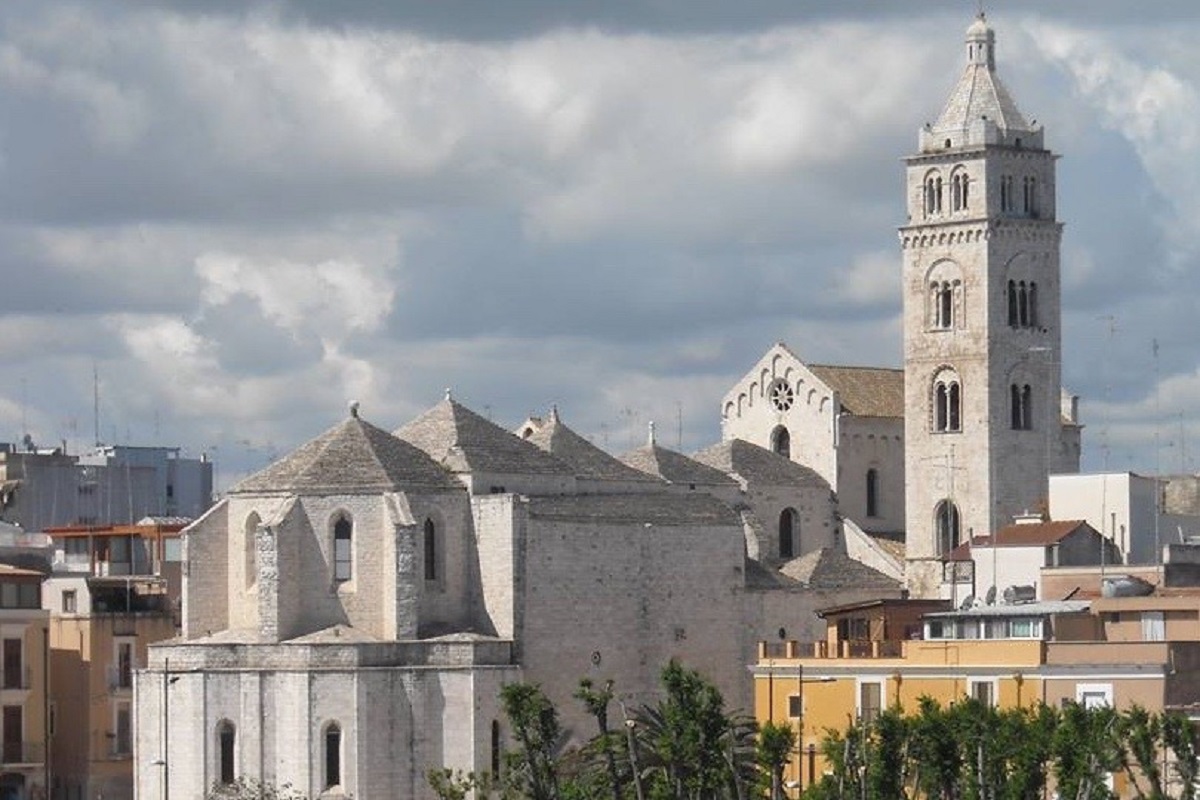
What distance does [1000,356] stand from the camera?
123 metres

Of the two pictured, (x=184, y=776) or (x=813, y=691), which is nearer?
(x=813, y=691)

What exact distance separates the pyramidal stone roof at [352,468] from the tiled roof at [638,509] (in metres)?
2.58

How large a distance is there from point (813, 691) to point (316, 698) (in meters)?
15.5

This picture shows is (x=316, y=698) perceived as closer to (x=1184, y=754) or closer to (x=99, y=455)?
(x=1184, y=754)

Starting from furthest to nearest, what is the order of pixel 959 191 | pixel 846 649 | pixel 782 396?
1. pixel 782 396
2. pixel 959 191
3. pixel 846 649

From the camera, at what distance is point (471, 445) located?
105m

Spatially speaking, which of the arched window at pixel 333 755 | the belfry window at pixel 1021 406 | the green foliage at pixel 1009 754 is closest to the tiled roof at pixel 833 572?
the belfry window at pixel 1021 406

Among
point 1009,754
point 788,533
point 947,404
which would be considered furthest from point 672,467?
point 1009,754

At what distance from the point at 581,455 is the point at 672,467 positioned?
470 centimetres

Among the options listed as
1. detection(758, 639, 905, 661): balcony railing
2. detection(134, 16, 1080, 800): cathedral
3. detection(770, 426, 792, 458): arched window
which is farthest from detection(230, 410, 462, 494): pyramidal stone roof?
detection(770, 426, 792, 458): arched window

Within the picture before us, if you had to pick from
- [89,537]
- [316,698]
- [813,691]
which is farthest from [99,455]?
[813,691]

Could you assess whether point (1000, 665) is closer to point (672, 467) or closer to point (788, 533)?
point (672, 467)

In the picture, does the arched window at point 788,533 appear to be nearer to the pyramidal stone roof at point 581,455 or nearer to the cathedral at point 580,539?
the cathedral at point 580,539

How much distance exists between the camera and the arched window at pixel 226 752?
327ft
